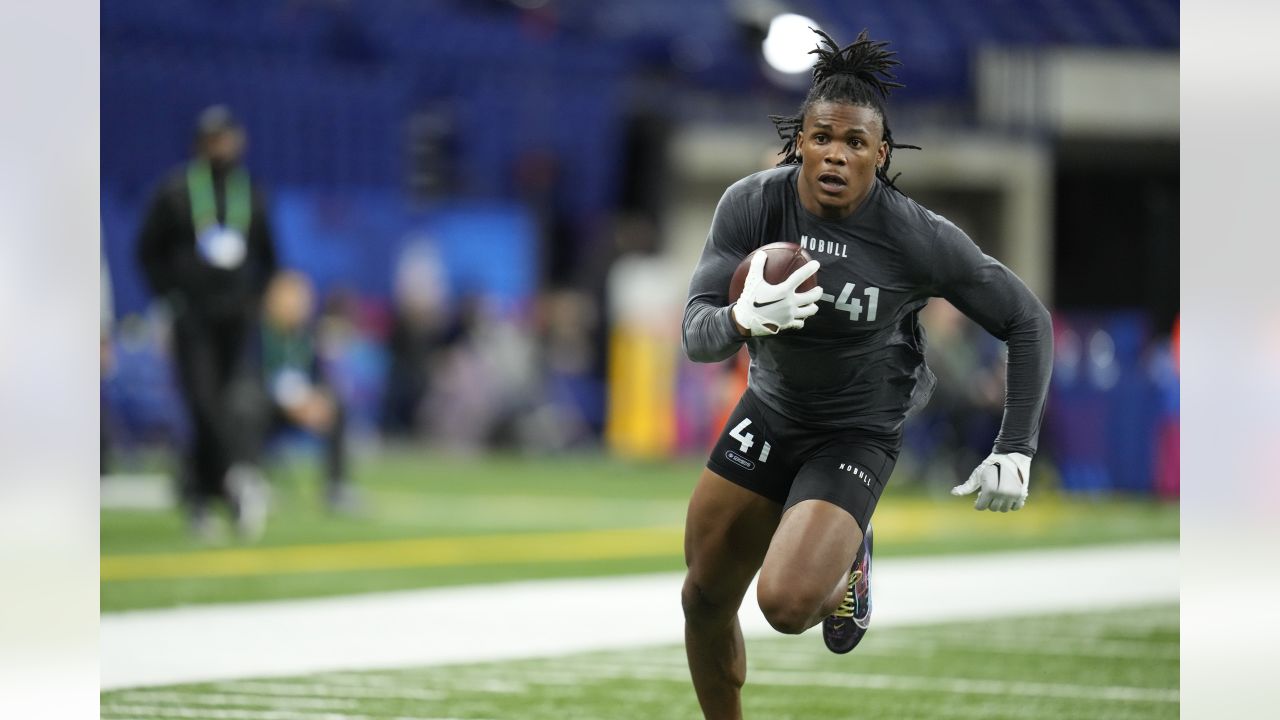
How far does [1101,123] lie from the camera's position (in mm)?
30547

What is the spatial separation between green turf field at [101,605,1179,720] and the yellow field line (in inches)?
138

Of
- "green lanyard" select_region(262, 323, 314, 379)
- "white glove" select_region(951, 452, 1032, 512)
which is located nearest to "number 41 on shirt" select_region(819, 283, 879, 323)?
"white glove" select_region(951, 452, 1032, 512)

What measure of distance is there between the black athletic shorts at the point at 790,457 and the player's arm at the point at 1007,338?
32 cm

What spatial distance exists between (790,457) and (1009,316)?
756mm

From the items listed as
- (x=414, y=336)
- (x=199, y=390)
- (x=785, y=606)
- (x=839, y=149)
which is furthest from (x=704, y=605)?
(x=414, y=336)

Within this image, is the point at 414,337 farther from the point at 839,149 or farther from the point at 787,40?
the point at 839,149

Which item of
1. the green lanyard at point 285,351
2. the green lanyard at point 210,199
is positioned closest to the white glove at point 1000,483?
the green lanyard at point 210,199

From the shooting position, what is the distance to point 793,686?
A: 24.0ft

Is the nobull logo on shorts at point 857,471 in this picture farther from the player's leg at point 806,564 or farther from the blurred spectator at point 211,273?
the blurred spectator at point 211,273

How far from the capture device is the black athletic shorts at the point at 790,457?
17.7ft
